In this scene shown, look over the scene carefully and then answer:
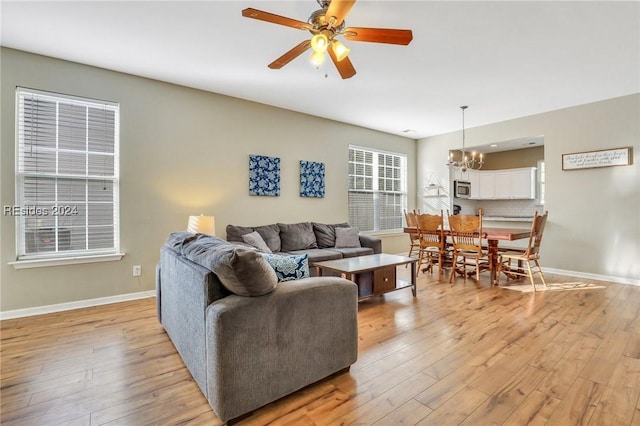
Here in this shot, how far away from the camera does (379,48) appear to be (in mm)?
3033

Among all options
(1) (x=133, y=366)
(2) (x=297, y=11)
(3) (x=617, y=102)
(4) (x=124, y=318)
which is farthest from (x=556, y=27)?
(4) (x=124, y=318)

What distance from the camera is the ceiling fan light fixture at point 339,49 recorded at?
215 cm

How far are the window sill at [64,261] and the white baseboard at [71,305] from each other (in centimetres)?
43

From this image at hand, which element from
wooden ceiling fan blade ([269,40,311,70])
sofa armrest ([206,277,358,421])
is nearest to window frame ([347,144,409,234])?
wooden ceiling fan blade ([269,40,311,70])

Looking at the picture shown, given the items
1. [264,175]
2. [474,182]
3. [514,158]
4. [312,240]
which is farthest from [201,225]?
[514,158]

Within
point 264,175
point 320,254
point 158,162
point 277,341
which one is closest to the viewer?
point 277,341

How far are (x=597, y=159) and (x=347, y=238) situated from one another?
3.90 m

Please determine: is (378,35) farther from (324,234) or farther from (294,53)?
(324,234)

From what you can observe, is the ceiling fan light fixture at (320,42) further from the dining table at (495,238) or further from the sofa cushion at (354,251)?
the dining table at (495,238)

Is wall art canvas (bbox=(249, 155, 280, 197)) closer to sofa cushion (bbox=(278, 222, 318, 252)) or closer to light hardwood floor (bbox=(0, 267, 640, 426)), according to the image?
sofa cushion (bbox=(278, 222, 318, 252))

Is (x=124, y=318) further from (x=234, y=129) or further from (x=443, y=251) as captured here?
(x=443, y=251)

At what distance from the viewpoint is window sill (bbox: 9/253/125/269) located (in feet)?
10.0

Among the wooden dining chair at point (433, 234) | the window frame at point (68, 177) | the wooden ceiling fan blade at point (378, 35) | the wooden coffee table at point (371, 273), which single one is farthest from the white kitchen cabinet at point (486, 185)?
the window frame at point (68, 177)

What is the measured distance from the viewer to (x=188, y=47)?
3.03 meters
